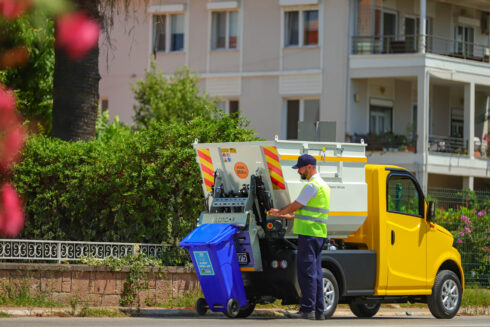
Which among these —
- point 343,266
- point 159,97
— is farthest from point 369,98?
point 343,266

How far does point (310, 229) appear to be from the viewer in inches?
435

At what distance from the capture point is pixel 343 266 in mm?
11945

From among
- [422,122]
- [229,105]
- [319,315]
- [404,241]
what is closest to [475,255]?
[404,241]

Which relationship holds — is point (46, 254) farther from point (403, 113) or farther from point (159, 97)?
point (403, 113)

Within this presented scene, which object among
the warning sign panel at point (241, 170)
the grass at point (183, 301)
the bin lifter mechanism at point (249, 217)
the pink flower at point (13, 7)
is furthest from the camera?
the grass at point (183, 301)

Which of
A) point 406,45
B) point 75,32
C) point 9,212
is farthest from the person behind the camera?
point 406,45

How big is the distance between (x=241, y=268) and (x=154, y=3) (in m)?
28.0

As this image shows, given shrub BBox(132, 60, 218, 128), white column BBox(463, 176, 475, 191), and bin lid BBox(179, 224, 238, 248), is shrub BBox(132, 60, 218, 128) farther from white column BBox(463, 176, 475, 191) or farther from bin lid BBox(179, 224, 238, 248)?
bin lid BBox(179, 224, 238, 248)

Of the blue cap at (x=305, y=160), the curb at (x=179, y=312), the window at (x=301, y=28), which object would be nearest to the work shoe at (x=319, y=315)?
the curb at (x=179, y=312)

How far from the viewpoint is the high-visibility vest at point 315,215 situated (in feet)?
36.3

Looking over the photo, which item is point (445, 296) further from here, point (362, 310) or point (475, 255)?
point (475, 255)

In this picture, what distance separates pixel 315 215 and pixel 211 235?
1.25 metres

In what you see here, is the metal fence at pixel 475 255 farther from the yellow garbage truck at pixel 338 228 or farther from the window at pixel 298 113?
the window at pixel 298 113

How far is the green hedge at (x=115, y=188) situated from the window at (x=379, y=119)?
846 inches
